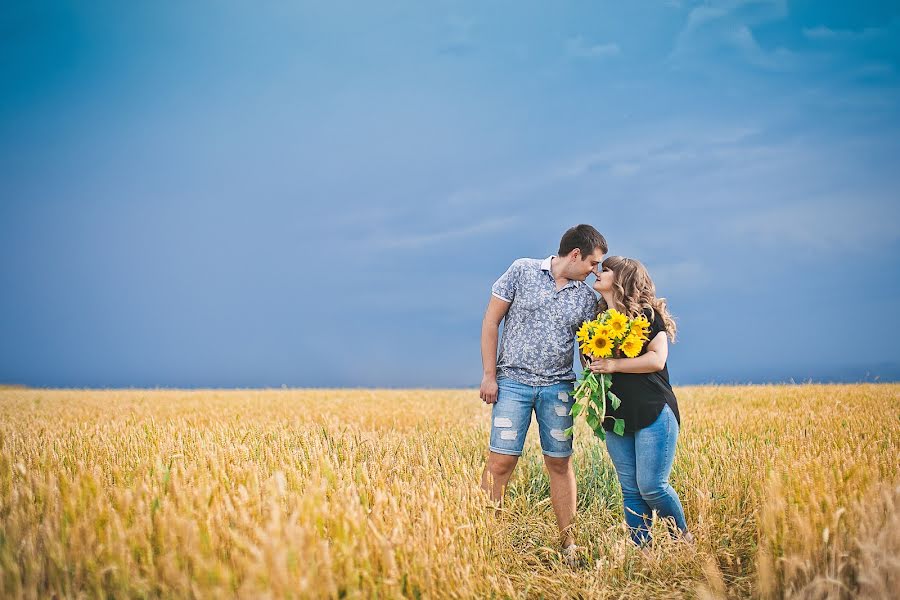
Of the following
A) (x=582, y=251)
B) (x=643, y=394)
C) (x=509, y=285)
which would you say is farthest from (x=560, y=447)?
(x=582, y=251)

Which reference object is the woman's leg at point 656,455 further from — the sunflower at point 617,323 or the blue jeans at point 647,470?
the sunflower at point 617,323

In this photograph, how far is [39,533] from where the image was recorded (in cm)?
299

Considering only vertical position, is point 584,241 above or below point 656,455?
above

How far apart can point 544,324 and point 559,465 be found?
1102 mm

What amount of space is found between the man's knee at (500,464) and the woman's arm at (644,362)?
1.01 m

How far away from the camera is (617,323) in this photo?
3945 mm

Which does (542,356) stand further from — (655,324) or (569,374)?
(655,324)

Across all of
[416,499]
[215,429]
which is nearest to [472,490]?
[416,499]

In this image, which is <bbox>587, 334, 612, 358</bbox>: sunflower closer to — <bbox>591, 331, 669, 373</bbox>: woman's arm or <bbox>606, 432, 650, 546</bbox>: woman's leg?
<bbox>591, 331, 669, 373</bbox>: woman's arm

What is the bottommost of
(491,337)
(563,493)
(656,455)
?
(563,493)

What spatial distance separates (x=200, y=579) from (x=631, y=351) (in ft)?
9.18

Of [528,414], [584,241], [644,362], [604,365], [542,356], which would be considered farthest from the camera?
[528,414]


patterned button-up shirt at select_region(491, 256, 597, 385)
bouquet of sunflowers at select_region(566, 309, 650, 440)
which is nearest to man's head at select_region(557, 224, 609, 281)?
patterned button-up shirt at select_region(491, 256, 597, 385)

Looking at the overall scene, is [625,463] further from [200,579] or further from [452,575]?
[200,579]
